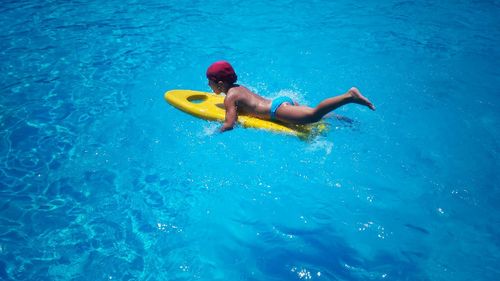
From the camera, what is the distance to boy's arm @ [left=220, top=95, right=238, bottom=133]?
4727 millimetres

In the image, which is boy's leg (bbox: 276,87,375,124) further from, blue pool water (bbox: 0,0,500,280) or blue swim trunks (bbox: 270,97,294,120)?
blue pool water (bbox: 0,0,500,280)

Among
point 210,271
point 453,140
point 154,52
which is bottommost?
point 210,271

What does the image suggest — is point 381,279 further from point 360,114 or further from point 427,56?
point 427,56

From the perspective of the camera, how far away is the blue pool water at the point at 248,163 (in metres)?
3.90

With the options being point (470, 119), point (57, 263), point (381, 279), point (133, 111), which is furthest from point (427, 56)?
point (57, 263)

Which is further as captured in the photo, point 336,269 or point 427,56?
point 427,56

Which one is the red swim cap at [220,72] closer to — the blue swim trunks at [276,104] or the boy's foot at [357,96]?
the blue swim trunks at [276,104]

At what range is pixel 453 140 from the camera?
5277 millimetres

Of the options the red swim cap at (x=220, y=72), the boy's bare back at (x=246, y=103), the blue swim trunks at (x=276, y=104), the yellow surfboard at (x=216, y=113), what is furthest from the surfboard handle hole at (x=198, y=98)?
the blue swim trunks at (x=276, y=104)

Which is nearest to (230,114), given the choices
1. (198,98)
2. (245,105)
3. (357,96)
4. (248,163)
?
(245,105)

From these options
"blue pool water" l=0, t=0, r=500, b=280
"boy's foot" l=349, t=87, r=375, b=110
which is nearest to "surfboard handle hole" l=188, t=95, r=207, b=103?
"blue pool water" l=0, t=0, r=500, b=280

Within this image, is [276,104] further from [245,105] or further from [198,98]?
[198,98]

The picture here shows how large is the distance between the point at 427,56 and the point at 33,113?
7.62m

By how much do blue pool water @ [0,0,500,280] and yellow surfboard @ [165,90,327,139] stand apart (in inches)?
10.8
